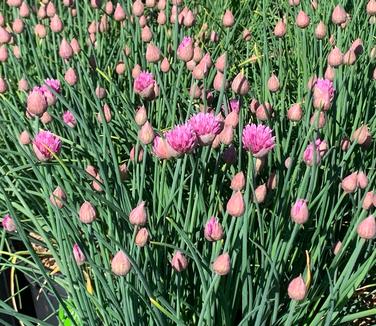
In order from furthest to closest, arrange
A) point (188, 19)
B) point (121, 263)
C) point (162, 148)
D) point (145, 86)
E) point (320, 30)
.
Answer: point (188, 19) → point (320, 30) → point (145, 86) → point (162, 148) → point (121, 263)

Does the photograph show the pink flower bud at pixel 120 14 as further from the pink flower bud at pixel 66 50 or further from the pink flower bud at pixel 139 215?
the pink flower bud at pixel 139 215

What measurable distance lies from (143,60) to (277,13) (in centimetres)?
91

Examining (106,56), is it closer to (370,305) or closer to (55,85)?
(55,85)

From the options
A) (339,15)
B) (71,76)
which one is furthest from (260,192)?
(339,15)

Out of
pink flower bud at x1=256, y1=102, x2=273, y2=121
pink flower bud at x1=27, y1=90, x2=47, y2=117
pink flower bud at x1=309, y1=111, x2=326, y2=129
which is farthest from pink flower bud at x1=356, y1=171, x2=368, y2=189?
pink flower bud at x1=27, y1=90, x2=47, y2=117

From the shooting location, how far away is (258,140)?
36.7 inches

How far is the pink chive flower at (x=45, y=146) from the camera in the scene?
94 cm

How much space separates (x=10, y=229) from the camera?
44.5 inches

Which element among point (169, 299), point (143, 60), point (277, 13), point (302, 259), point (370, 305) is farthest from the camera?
point (277, 13)

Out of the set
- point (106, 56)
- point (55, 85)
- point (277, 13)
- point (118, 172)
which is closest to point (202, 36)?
point (106, 56)

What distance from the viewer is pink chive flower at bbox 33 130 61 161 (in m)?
0.94

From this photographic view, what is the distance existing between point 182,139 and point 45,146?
22 centimetres

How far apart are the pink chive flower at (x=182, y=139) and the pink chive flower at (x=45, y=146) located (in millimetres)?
193

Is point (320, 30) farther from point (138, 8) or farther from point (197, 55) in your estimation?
point (138, 8)
